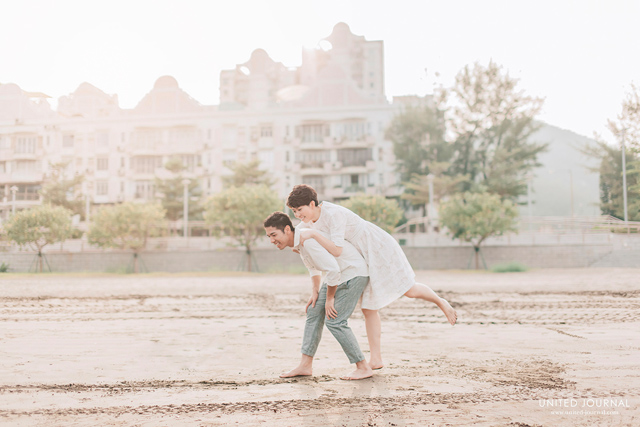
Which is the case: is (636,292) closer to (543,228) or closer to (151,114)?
(543,228)

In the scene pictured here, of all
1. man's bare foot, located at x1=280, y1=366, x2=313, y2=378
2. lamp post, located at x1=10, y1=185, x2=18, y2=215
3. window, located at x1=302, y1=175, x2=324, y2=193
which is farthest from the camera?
window, located at x1=302, y1=175, x2=324, y2=193

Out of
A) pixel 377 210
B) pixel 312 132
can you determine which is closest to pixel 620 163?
pixel 377 210

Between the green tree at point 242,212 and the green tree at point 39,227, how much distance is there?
7146 mm

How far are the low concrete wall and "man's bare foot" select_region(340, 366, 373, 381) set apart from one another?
70.3ft

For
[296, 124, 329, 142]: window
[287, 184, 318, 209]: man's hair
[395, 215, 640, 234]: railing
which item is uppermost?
[296, 124, 329, 142]: window

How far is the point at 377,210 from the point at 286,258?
215 inches

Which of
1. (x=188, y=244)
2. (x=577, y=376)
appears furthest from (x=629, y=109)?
(x=188, y=244)

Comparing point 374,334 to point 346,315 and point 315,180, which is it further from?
point 315,180

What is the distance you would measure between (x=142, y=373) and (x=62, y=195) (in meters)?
34.6

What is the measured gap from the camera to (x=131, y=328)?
7.28 metres

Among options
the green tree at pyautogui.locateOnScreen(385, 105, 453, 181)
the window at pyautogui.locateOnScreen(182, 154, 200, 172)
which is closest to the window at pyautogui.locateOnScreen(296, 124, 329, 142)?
the green tree at pyautogui.locateOnScreen(385, 105, 453, 181)

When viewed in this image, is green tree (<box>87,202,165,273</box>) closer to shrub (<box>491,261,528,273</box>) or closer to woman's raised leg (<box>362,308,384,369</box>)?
shrub (<box>491,261,528,273</box>)

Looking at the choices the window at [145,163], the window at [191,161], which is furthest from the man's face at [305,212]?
the window at [145,163]

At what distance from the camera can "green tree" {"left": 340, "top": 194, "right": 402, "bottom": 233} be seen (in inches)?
1085
